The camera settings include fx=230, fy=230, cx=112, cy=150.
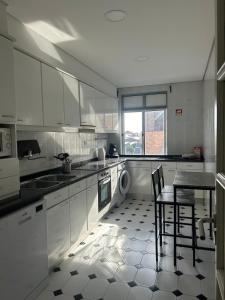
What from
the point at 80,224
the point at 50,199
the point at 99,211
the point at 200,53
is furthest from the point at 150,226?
the point at 200,53

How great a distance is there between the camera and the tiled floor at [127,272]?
2.01m

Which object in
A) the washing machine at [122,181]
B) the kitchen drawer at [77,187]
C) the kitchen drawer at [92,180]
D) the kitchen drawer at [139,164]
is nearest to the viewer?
the kitchen drawer at [77,187]

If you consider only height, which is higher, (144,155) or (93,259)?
(144,155)

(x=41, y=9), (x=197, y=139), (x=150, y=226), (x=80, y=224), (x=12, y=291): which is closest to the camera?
(x=12, y=291)

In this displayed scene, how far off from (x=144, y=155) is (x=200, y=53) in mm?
2662

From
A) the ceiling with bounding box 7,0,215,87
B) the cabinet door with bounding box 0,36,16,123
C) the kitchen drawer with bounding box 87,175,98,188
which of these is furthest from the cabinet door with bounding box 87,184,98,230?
the ceiling with bounding box 7,0,215,87

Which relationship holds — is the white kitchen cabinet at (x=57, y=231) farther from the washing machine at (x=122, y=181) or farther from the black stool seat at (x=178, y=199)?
the washing machine at (x=122, y=181)

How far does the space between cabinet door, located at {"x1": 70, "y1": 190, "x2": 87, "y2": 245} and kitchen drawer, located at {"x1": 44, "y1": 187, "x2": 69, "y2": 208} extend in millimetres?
168

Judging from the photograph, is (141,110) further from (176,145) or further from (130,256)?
(130,256)

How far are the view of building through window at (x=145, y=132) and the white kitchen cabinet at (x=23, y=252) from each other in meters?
3.63

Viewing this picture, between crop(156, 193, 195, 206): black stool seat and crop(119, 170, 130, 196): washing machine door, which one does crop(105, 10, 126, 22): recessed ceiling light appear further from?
crop(119, 170, 130, 196): washing machine door

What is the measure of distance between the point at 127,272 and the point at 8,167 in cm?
155

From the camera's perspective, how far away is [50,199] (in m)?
2.22

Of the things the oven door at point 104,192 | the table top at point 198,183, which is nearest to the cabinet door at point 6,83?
the table top at point 198,183
